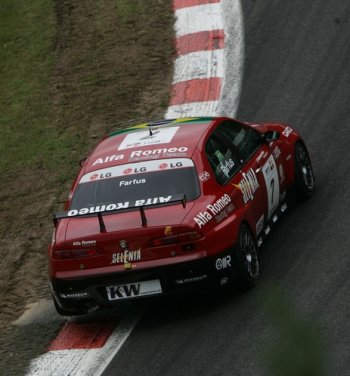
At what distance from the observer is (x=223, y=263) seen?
19.7 ft

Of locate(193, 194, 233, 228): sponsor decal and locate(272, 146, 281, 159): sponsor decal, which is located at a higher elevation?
locate(193, 194, 233, 228): sponsor decal

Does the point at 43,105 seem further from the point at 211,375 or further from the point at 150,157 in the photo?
the point at 211,375

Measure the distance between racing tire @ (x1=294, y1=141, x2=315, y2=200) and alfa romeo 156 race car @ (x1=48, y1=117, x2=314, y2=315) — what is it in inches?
23.8

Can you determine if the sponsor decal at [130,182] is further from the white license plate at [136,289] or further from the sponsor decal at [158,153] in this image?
the white license plate at [136,289]

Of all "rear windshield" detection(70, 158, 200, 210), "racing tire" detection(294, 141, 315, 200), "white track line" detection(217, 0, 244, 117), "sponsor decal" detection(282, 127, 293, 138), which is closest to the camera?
"rear windshield" detection(70, 158, 200, 210)

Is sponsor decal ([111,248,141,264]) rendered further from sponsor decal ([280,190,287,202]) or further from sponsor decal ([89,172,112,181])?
sponsor decal ([280,190,287,202])

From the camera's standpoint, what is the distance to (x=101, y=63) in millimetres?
12312

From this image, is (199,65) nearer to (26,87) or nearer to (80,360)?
(26,87)

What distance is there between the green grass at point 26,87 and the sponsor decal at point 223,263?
14.8 ft

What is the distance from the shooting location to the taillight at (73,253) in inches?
236

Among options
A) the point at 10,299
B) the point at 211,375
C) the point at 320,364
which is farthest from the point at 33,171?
the point at 320,364

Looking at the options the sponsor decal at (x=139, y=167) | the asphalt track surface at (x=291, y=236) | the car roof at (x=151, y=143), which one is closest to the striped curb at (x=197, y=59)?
the asphalt track surface at (x=291, y=236)

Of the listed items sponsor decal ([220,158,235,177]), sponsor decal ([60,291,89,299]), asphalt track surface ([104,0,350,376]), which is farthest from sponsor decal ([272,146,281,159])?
sponsor decal ([60,291,89,299])

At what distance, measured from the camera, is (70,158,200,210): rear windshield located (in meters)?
6.34
